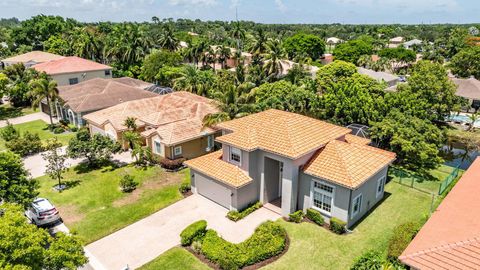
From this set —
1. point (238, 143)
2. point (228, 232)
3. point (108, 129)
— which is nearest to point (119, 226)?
point (228, 232)

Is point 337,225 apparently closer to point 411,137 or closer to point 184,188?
point 184,188

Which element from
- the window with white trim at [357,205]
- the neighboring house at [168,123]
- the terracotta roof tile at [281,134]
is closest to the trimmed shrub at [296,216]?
the window with white trim at [357,205]

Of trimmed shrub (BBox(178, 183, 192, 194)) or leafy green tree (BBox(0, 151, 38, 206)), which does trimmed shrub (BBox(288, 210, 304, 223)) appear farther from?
leafy green tree (BBox(0, 151, 38, 206))

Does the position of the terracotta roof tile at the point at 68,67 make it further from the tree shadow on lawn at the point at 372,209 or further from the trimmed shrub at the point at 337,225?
the tree shadow on lawn at the point at 372,209

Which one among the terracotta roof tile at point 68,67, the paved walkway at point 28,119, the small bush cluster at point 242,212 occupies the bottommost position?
the small bush cluster at point 242,212

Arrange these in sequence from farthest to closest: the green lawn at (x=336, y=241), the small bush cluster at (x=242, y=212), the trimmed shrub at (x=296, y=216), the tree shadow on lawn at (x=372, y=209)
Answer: the small bush cluster at (x=242, y=212) < the trimmed shrub at (x=296, y=216) < the tree shadow on lawn at (x=372, y=209) < the green lawn at (x=336, y=241)

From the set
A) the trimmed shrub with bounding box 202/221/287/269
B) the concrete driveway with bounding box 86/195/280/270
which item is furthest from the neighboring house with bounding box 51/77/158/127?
the trimmed shrub with bounding box 202/221/287/269
